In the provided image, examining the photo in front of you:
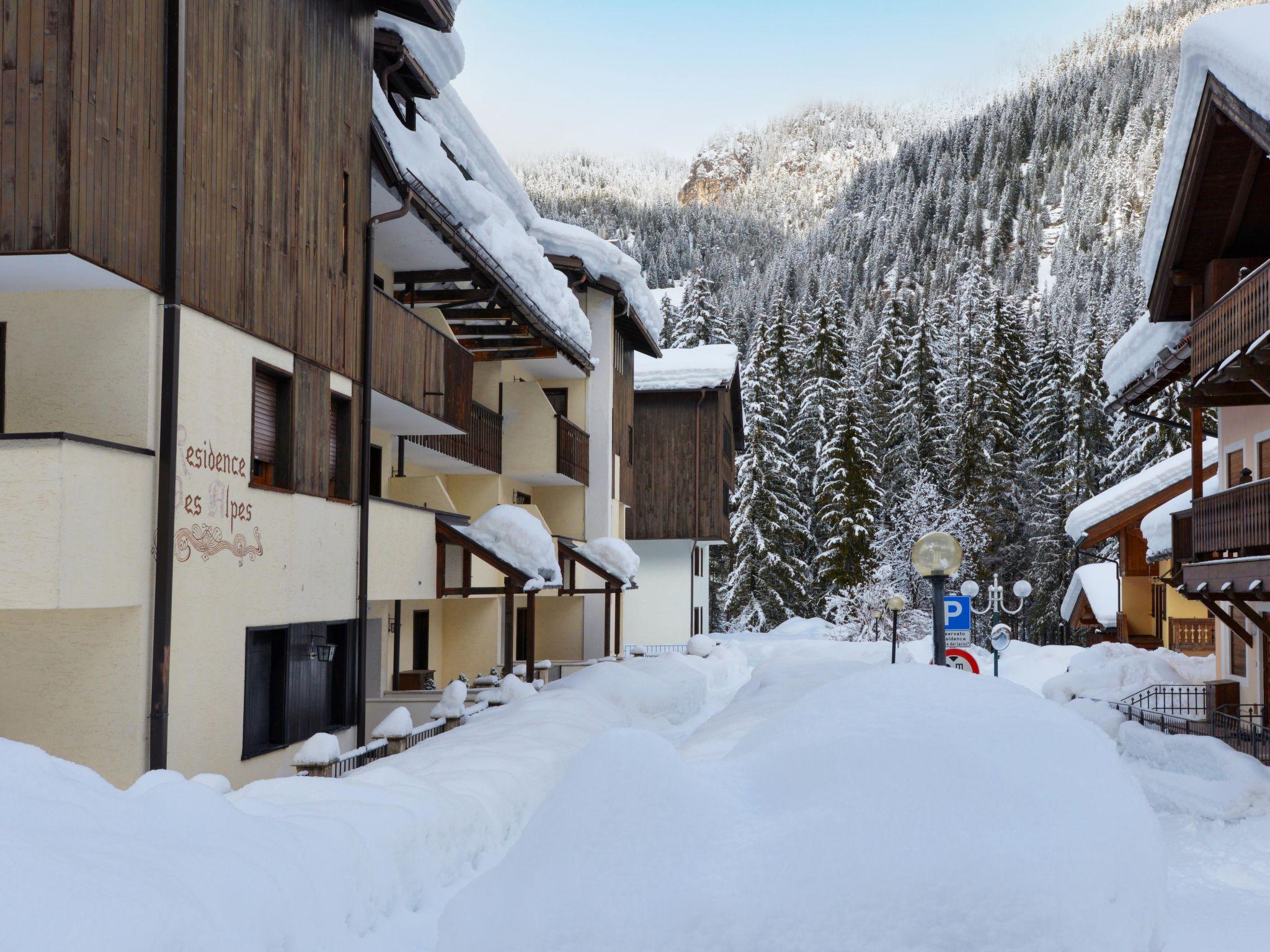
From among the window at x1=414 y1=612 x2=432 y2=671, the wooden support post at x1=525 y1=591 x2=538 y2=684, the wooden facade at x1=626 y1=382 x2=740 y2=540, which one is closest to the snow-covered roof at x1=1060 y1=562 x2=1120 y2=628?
Answer: the wooden facade at x1=626 y1=382 x2=740 y2=540

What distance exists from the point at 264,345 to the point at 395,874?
248 inches

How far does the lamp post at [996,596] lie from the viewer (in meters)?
19.0

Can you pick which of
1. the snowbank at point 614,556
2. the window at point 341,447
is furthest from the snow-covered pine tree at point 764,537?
the window at point 341,447

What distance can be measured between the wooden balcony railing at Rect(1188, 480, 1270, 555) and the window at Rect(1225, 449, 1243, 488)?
225 centimetres

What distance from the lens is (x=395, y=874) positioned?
7.48m

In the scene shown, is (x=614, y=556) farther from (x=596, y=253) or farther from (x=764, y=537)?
(x=764, y=537)

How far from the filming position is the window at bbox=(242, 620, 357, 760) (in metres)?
11.8

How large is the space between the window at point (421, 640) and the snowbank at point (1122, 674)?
12.8 meters

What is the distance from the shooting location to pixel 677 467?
124 feet

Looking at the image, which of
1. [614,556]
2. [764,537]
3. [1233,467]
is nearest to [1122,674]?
[1233,467]

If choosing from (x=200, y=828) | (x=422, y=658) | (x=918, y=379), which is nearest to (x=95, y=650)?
(x=200, y=828)

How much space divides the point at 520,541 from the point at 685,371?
2012 centimetres

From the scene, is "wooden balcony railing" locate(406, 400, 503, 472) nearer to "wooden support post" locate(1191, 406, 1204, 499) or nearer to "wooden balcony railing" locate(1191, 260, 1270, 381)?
"wooden balcony railing" locate(1191, 260, 1270, 381)

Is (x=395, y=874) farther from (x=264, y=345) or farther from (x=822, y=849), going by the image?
(x=264, y=345)
